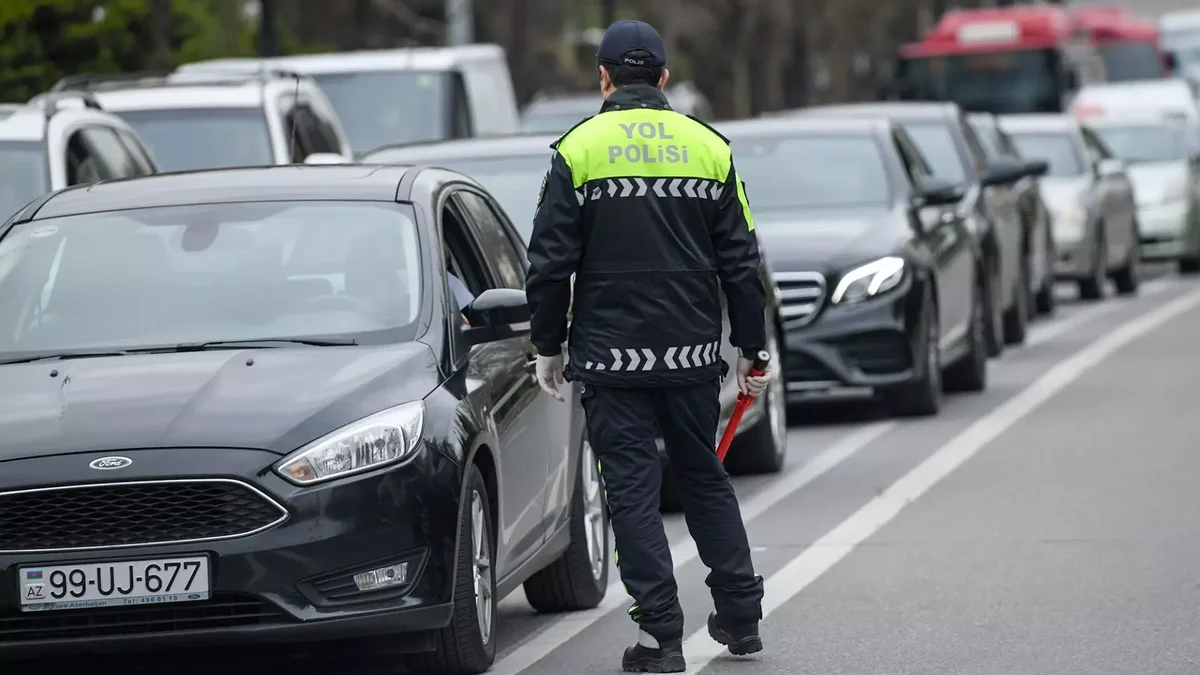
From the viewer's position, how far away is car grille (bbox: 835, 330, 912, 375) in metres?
14.5

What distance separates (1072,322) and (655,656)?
1616 centimetres

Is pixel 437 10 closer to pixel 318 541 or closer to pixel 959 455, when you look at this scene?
pixel 959 455

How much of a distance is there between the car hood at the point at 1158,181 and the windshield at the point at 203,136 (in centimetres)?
1567

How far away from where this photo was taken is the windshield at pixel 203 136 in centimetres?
1567

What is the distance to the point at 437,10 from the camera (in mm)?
46562

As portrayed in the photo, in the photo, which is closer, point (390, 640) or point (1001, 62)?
point (390, 640)

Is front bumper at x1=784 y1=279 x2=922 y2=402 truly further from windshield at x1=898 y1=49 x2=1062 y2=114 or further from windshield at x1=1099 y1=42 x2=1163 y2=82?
windshield at x1=1099 y1=42 x2=1163 y2=82

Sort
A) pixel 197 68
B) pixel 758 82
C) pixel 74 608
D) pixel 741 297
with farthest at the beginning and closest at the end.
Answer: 1. pixel 758 82
2. pixel 197 68
3. pixel 741 297
4. pixel 74 608

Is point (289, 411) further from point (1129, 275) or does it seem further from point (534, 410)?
point (1129, 275)

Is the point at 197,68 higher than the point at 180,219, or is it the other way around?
the point at 180,219

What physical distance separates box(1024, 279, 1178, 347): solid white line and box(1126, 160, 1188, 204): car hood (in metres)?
1.43

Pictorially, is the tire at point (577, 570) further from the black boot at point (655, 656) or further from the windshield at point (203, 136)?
the windshield at point (203, 136)

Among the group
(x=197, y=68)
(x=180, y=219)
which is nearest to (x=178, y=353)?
(x=180, y=219)

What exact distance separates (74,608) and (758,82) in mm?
50198
